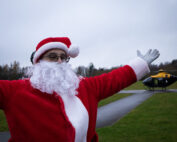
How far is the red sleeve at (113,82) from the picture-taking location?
228 centimetres

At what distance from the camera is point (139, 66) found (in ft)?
7.63

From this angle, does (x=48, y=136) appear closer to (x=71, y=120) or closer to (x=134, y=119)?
(x=71, y=120)

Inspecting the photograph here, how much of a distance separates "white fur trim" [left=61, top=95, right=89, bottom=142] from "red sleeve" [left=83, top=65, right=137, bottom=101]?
357mm

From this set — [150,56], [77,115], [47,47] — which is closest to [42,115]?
[77,115]

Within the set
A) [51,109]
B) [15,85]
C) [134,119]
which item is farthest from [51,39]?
[134,119]

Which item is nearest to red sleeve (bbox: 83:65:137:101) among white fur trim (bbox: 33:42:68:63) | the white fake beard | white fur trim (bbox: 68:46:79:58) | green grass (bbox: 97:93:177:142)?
the white fake beard

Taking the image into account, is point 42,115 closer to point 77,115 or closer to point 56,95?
point 56,95

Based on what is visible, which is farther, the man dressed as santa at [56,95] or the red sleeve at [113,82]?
the red sleeve at [113,82]

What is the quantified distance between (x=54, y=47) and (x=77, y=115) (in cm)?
100

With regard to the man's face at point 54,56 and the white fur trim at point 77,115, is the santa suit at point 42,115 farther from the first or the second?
the man's face at point 54,56

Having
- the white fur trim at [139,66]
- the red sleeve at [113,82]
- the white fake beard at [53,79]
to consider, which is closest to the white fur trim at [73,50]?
the white fake beard at [53,79]

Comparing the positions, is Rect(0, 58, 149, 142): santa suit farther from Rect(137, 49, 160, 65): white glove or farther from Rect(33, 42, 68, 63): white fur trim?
Rect(137, 49, 160, 65): white glove

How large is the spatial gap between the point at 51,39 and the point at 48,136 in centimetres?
133

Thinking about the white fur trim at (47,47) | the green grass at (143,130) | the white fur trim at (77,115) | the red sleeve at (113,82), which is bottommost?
the green grass at (143,130)
